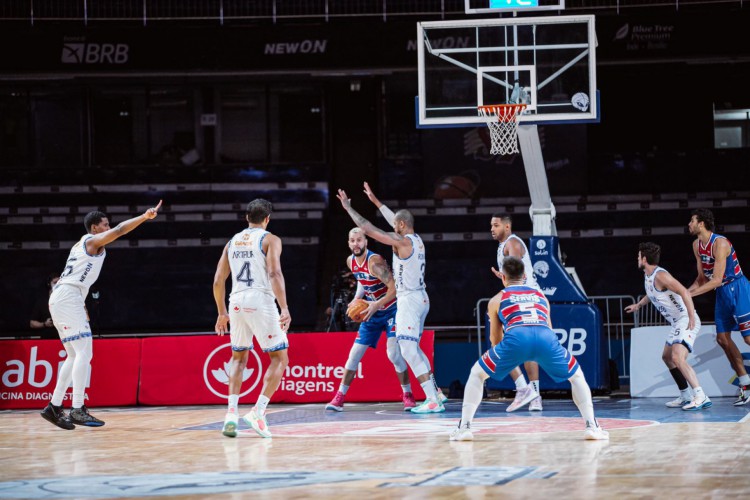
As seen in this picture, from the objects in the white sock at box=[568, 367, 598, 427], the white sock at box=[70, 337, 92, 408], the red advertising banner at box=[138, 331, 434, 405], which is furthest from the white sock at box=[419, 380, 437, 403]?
the white sock at box=[70, 337, 92, 408]

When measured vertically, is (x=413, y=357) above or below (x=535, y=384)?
above

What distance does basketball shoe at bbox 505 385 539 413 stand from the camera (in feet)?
39.5

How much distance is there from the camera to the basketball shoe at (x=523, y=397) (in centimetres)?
1205

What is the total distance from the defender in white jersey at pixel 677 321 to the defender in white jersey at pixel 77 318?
5888 millimetres

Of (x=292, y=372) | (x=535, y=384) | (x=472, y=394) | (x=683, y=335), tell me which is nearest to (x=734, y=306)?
(x=683, y=335)

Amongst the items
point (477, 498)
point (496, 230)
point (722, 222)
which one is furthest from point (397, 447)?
point (722, 222)

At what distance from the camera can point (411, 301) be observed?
12312 mm

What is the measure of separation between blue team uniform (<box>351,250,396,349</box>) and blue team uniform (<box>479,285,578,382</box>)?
4018mm

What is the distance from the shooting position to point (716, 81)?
82.6ft

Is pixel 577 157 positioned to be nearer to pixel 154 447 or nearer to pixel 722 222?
pixel 722 222

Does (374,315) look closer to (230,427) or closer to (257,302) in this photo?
(257,302)

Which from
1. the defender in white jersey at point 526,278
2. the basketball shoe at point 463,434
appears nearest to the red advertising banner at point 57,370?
the defender in white jersey at point 526,278

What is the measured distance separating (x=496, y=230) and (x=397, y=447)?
4.50 metres

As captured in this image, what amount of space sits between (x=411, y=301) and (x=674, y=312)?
315 cm
